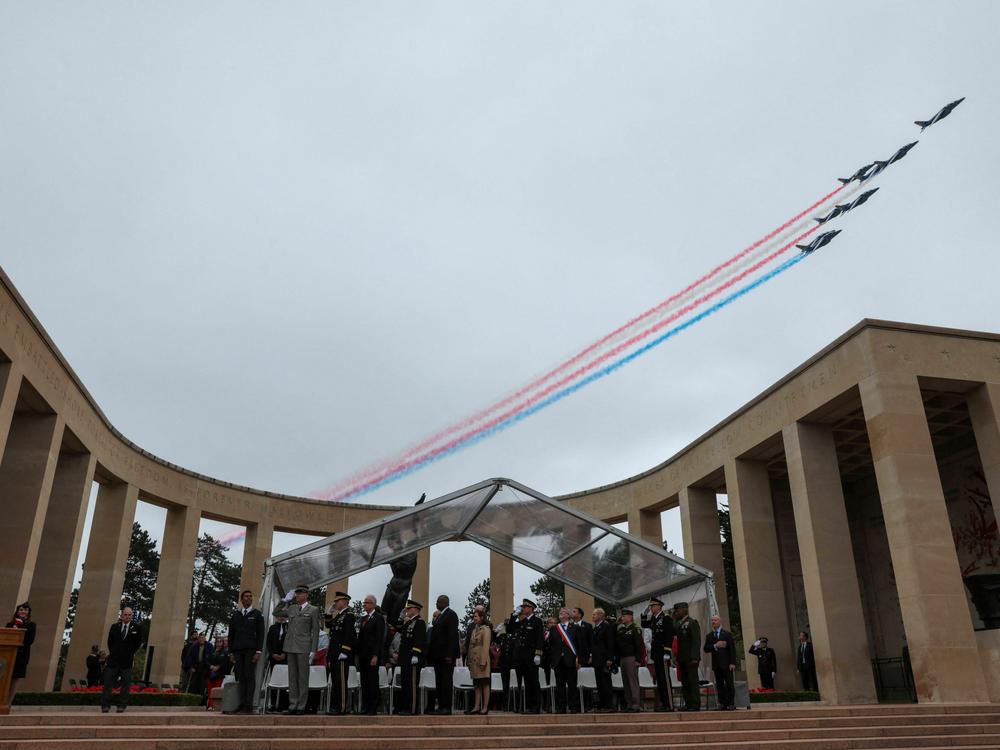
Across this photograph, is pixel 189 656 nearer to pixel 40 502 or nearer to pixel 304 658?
pixel 40 502

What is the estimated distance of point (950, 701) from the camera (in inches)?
611

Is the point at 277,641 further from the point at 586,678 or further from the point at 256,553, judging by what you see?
the point at 256,553

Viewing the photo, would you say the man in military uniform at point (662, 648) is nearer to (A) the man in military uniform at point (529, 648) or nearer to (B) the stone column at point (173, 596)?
(A) the man in military uniform at point (529, 648)

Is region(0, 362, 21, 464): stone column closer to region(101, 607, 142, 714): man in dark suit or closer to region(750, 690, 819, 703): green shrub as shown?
region(101, 607, 142, 714): man in dark suit

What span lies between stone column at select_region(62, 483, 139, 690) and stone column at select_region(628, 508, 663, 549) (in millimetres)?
17254

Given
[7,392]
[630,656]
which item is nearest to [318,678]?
[630,656]

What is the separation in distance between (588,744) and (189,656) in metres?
14.3

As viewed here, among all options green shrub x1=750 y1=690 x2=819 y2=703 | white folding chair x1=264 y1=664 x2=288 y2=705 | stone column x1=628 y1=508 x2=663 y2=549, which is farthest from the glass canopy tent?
stone column x1=628 y1=508 x2=663 y2=549

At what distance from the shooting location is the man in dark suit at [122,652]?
1212cm

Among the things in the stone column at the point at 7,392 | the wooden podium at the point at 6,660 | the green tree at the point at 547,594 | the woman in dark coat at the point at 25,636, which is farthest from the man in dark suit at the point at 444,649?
the green tree at the point at 547,594

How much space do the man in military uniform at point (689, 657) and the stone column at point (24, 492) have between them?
1535 cm

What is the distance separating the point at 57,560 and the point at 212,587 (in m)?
36.9

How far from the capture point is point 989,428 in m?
18.4

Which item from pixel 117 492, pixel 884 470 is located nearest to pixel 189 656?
pixel 117 492
